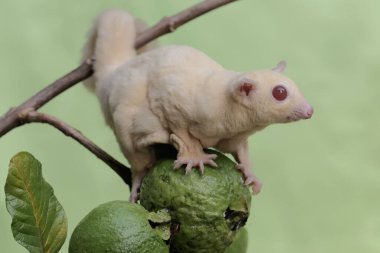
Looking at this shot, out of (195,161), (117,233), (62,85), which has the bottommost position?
(117,233)

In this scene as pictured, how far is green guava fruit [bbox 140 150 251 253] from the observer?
33.6 inches

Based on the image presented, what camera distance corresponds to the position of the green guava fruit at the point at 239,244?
1.00 meters

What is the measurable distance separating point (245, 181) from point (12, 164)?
29cm

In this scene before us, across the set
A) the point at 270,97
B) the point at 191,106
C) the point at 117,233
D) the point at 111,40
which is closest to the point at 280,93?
the point at 270,97

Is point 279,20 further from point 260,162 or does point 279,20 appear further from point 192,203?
point 192,203

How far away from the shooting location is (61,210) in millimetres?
871

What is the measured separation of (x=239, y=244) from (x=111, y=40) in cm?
37

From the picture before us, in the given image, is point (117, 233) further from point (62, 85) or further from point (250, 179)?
point (62, 85)

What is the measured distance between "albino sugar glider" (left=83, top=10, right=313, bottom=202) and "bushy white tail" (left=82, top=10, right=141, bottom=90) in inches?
3.6

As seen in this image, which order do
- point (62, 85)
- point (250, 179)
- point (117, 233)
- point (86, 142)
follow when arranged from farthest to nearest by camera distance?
point (62, 85), point (86, 142), point (250, 179), point (117, 233)

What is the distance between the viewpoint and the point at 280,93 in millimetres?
847

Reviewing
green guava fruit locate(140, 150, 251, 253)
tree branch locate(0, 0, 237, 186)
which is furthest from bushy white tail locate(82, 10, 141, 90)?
green guava fruit locate(140, 150, 251, 253)

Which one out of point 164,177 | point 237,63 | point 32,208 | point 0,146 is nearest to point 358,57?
point 237,63

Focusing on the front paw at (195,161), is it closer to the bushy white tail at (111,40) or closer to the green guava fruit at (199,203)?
the green guava fruit at (199,203)
